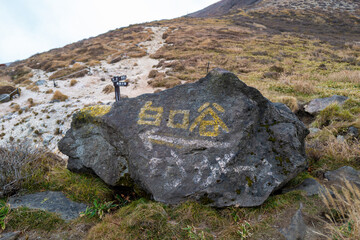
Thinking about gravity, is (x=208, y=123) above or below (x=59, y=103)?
above

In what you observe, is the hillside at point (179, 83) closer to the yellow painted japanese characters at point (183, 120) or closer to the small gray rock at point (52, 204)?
the small gray rock at point (52, 204)

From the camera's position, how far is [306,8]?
176 ft

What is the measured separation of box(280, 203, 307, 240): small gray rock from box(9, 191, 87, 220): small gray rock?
9.29ft

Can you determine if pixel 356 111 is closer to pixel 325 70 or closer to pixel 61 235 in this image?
pixel 61 235

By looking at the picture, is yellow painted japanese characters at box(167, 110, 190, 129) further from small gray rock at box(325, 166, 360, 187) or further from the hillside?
small gray rock at box(325, 166, 360, 187)

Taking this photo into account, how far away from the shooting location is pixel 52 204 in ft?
10.6

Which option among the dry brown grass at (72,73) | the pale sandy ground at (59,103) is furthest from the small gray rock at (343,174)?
the dry brown grass at (72,73)

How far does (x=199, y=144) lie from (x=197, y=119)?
465 mm

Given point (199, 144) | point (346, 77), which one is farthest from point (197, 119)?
point (346, 77)

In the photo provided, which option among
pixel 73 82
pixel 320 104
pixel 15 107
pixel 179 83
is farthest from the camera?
pixel 73 82

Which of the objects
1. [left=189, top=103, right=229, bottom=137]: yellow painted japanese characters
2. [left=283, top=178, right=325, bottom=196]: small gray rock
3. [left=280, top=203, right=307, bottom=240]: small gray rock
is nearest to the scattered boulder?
[left=283, top=178, right=325, bottom=196]: small gray rock

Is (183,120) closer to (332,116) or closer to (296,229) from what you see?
(296,229)

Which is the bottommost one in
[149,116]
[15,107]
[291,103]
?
[291,103]

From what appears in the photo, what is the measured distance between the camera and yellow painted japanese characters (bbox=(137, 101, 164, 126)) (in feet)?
12.3
